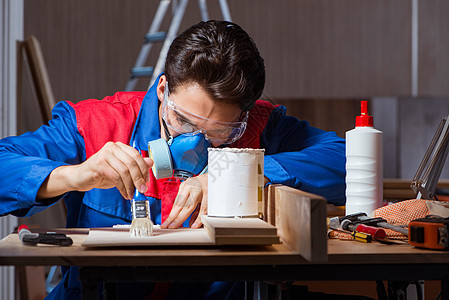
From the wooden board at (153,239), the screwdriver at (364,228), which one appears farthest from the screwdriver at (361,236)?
the wooden board at (153,239)

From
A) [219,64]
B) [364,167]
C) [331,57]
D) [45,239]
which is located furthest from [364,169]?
[331,57]

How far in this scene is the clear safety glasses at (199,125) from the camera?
123cm

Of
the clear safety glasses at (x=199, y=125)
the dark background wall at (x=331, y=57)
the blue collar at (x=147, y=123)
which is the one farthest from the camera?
the dark background wall at (x=331, y=57)

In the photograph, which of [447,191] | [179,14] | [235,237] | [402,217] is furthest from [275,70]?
[235,237]

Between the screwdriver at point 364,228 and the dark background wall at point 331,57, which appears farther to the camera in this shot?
the dark background wall at point 331,57

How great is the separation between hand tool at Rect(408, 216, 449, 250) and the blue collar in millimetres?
698

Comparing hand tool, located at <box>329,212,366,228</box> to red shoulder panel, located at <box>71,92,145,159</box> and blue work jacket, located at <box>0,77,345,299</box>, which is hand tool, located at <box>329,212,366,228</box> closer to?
blue work jacket, located at <box>0,77,345,299</box>

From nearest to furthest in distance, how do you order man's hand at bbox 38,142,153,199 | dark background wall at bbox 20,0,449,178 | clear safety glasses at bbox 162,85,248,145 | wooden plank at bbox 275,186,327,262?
wooden plank at bbox 275,186,327,262
man's hand at bbox 38,142,153,199
clear safety glasses at bbox 162,85,248,145
dark background wall at bbox 20,0,449,178

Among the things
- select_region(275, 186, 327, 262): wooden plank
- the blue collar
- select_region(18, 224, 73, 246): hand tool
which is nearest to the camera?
select_region(275, 186, 327, 262): wooden plank

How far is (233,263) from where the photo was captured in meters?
0.80

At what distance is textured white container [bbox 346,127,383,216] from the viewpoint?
115cm

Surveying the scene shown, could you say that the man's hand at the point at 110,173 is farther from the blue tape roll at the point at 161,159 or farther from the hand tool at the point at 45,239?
the hand tool at the point at 45,239

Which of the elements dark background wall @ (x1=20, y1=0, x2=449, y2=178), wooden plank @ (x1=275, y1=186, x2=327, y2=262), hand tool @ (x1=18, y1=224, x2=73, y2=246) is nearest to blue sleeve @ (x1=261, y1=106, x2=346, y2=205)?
wooden plank @ (x1=275, y1=186, x2=327, y2=262)

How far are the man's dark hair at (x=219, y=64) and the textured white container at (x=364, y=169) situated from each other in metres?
0.27
